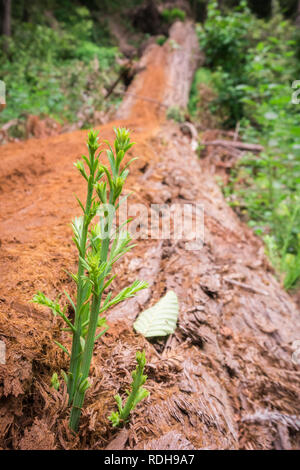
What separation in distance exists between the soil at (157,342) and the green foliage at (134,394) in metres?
0.04

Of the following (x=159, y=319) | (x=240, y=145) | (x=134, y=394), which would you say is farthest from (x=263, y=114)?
(x=134, y=394)

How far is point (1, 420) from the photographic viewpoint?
2.35ft

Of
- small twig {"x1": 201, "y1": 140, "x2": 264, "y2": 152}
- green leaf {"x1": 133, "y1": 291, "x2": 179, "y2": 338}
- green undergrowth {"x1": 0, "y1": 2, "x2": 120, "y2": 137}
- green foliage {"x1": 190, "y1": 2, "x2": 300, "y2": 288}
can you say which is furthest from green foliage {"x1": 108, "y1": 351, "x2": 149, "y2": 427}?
small twig {"x1": 201, "y1": 140, "x2": 264, "y2": 152}

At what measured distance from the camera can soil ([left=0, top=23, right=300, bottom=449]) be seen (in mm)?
822

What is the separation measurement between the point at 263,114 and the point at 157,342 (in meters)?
3.19

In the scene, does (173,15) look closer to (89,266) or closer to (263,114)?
(263,114)

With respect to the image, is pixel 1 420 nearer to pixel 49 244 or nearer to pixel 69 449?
pixel 69 449

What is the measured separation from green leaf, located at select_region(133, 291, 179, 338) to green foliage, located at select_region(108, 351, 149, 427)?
0.36 m

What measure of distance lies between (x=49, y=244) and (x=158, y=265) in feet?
2.10

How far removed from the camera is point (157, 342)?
1.20 metres

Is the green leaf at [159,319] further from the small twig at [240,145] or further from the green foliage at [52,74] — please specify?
the small twig at [240,145]

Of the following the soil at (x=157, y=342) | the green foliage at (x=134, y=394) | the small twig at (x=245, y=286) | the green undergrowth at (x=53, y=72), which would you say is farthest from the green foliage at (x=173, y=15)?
the green foliage at (x=134, y=394)

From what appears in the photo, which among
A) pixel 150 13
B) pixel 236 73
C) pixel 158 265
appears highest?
pixel 150 13

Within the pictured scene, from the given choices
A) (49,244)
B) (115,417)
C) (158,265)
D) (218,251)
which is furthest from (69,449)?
(218,251)
